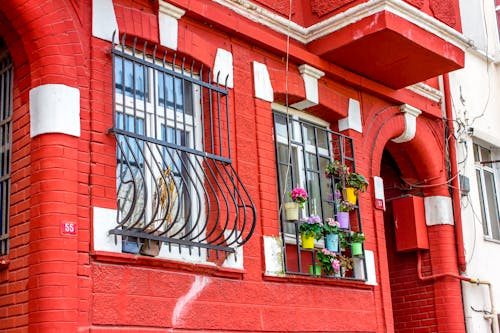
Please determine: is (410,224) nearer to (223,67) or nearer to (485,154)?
(485,154)

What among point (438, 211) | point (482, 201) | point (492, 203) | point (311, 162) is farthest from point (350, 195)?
point (492, 203)

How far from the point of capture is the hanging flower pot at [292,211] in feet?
30.1

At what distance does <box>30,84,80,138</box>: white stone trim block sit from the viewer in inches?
277

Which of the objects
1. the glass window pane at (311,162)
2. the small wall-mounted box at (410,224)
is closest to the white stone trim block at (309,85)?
the glass window pane at (311,162)

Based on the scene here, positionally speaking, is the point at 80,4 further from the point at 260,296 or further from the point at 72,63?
the point at 260,296

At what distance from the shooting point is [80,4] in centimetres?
762

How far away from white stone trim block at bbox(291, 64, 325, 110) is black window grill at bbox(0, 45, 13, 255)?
370cm

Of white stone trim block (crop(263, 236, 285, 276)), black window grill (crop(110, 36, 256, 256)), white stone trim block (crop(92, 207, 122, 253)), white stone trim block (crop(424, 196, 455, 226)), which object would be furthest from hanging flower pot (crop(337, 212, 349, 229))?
white stone trim block (crop(92, 207, 122, 253))

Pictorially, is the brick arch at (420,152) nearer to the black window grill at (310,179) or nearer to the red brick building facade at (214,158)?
the red brick building facade at (214,158)

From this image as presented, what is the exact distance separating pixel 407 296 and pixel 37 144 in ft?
22.0

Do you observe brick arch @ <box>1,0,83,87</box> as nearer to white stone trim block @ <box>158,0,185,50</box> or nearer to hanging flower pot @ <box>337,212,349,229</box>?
white stone trim block @ <box>158,0,185,50</box>

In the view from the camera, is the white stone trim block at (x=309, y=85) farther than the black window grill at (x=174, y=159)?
Yes

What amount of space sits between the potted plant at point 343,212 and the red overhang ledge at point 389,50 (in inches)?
70.8

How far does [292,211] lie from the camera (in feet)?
30.1
